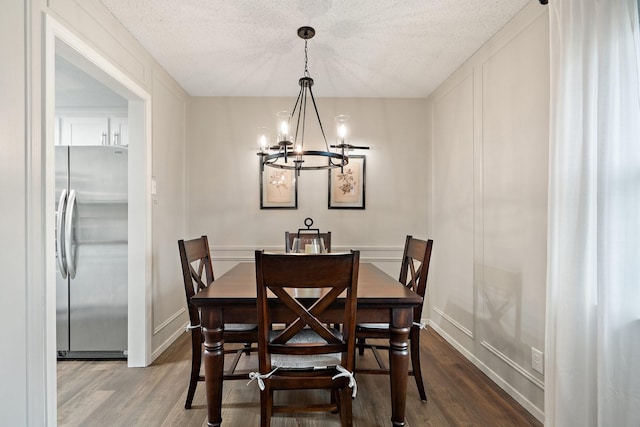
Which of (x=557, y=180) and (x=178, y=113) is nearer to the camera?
(x=557, y=180)

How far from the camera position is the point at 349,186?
3.83 metres

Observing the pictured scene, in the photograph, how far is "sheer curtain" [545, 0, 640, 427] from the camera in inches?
53.9

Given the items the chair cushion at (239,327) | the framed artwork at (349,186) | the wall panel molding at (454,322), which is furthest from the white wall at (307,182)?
the chair cushion at (239,327)

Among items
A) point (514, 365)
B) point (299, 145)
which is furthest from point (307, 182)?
point (514, 365)

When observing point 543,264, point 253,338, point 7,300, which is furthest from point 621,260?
point 7,300

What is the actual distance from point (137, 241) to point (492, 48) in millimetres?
3115

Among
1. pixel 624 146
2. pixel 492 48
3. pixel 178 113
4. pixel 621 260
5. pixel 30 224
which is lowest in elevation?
pixel 621 260

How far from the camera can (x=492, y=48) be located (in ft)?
8.39

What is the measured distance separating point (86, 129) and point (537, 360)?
4.73m

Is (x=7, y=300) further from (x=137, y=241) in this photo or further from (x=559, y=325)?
(x=559, y=325)

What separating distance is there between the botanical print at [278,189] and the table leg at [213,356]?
2.16 metres

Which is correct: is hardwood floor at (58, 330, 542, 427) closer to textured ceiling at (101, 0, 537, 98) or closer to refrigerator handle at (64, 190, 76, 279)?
refrigerator handle at (64, 190, 76, 279)

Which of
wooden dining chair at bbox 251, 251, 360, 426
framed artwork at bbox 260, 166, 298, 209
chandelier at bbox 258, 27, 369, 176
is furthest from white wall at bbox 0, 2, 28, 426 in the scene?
framed artwork at bbox 260, 166, 298, 209

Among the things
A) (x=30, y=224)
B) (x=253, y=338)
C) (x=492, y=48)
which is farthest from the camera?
(x=492, y=48)
